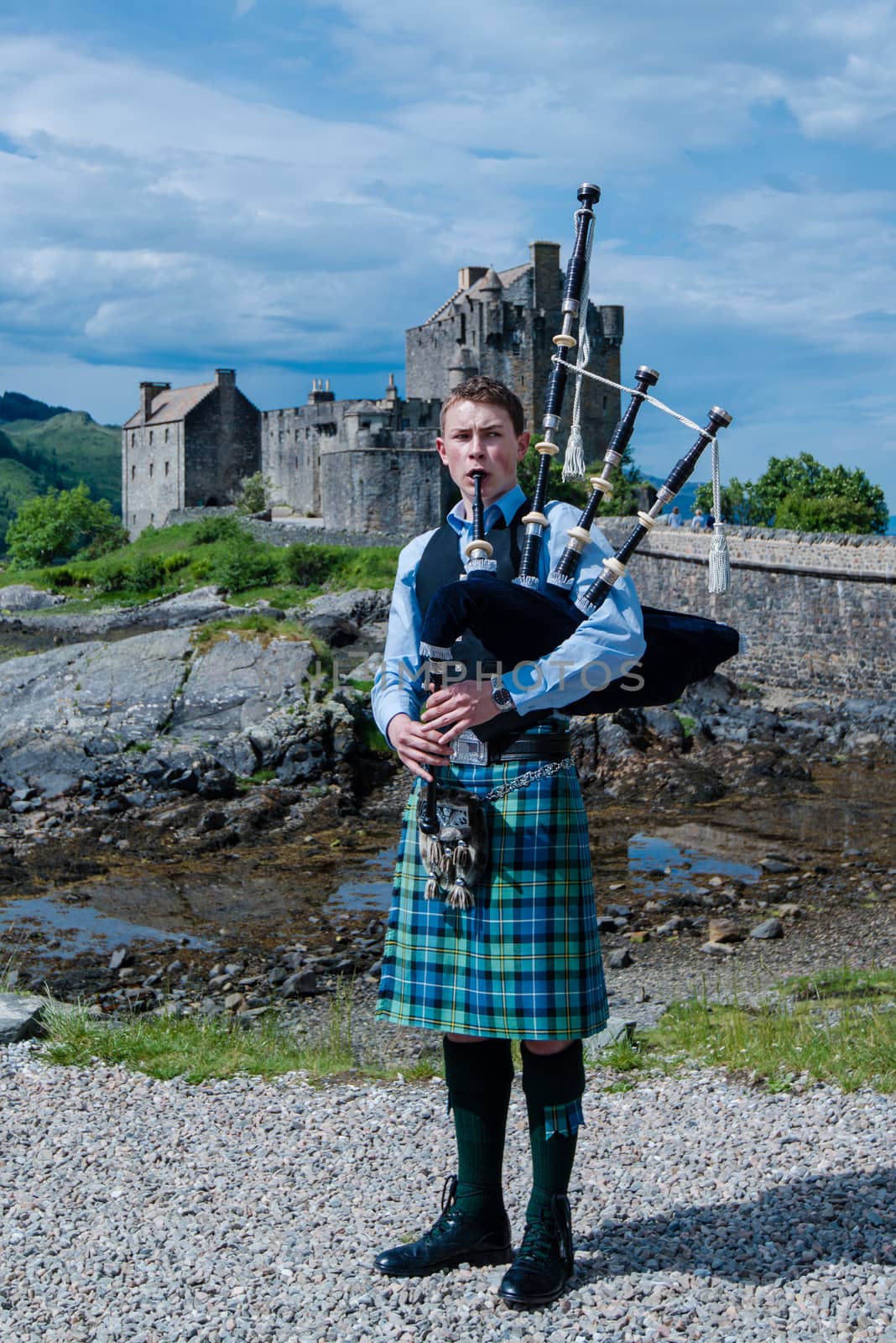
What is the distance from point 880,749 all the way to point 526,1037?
1975cm

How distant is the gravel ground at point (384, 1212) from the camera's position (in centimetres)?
371

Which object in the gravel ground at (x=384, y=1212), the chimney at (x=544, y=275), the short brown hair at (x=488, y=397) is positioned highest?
the chimney at (x=544, y=275)

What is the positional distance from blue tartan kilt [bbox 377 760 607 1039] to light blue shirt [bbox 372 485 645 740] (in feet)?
0.94

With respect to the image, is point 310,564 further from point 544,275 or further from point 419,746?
point 419,746

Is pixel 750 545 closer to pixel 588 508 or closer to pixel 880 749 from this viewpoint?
pixel 880 749

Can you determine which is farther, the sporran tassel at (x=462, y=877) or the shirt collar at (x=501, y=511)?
the shirt collar at (x=501, y=511)

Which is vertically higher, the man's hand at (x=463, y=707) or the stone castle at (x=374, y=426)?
the stone castle at (x=374, y=426)

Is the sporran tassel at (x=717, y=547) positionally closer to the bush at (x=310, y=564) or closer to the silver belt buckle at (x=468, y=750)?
the silver belt buckle at (x=468, y=750)

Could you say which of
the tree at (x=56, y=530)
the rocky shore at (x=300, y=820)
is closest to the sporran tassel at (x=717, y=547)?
the rocky shore at (x=300, y=820)

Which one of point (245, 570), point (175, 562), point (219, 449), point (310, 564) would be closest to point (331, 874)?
point (310, 564)

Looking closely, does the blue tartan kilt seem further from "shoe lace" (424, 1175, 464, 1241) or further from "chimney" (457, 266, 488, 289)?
"chimney" (457, 266, 488, 289)

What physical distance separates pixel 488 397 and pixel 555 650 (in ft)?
2.82

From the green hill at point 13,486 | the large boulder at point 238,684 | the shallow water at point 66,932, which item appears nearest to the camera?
the shallow water at point 66,932

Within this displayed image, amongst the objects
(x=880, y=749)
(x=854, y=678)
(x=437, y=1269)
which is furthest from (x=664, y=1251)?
(x=854, y=678)
